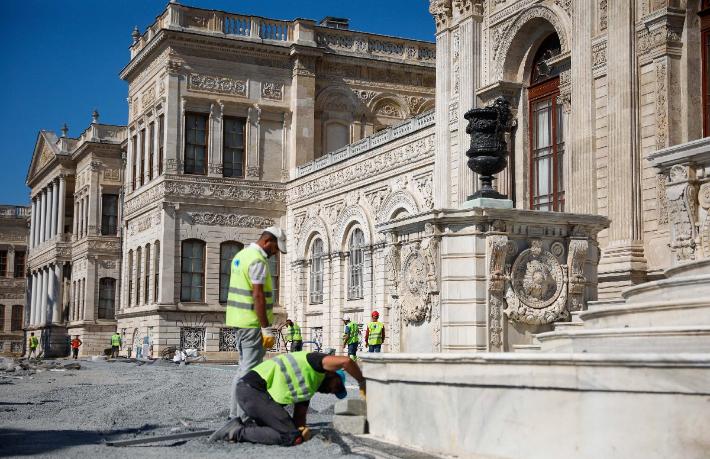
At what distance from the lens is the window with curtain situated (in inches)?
1524

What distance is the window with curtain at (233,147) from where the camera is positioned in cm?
3872

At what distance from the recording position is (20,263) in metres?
80.4

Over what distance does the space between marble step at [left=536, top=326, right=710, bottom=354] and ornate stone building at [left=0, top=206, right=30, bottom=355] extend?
72.4 m

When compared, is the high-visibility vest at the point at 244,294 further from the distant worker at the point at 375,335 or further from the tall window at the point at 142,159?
the tall window at the point at 142,159

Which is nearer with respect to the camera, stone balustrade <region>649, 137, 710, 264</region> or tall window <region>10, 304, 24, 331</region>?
stone balustrade <region>649, 137, 710, 264</region>

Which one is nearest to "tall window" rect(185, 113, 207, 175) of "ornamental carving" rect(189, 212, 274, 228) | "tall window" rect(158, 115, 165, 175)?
"tall window" rect(158, 115, 165, 175)

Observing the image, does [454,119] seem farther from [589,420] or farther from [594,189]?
[589,420]

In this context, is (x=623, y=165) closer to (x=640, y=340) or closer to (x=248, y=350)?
(x=640, y=340)

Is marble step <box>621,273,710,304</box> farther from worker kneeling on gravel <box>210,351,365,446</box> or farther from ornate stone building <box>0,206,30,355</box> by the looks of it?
ornate stone building <box>0,206,30,355</box>

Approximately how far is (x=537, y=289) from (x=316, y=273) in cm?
2474

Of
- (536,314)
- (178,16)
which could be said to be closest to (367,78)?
(178,16)

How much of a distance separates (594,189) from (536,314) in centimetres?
711

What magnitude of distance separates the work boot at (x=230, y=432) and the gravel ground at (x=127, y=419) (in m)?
0.12

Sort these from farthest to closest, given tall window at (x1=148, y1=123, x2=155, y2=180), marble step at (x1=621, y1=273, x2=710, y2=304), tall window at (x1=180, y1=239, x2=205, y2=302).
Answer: tall window at (x1=148, y1=123, x2=155, y2=180), tall window at (x1=180, y1=239, x2=205, y2=302), marble step at (x1=621, y1=273, x2=710, y2=304)
